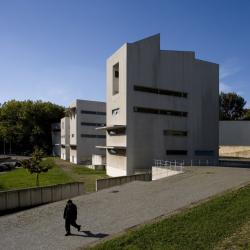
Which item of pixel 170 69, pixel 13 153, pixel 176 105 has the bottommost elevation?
pixel 13 153

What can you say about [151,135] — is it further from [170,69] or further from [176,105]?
[170,69]

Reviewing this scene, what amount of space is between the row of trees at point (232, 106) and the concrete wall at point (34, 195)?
292 ft

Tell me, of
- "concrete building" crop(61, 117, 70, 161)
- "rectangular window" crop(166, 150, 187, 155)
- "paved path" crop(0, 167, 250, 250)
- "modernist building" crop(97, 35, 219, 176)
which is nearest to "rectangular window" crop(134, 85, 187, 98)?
"modernist building" crop(97, 35, 219, 176)

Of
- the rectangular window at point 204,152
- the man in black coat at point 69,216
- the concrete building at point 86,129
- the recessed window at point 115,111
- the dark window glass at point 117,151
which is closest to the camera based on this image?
the man in black coat at point 69,216

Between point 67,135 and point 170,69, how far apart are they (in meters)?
45.7

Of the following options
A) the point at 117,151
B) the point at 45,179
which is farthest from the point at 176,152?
the point at 45,179

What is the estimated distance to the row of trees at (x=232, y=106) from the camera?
107 metres

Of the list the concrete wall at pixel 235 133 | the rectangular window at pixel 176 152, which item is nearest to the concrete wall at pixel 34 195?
the rectangular window at pixel 176 152

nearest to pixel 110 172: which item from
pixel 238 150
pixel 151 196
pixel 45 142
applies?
pixel 151 196

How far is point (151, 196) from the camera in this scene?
2055 cm

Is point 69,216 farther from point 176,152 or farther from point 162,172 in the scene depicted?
point 176,152

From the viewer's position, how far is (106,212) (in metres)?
17.7

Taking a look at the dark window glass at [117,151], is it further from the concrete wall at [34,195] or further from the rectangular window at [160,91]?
the concrete wall at [34,195]

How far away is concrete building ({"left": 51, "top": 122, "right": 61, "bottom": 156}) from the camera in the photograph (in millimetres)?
98175
